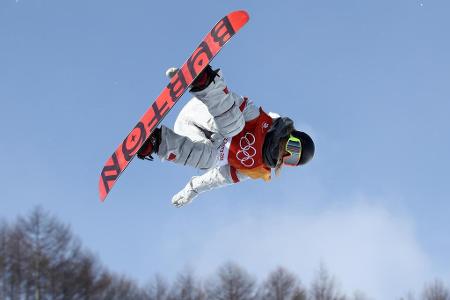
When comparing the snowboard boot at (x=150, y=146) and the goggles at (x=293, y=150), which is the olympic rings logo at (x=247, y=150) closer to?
the goggles at (x=293, y=150)

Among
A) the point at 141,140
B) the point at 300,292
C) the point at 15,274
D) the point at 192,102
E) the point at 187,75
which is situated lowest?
the point at 141,140

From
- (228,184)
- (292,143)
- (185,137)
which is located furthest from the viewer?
(228,184)

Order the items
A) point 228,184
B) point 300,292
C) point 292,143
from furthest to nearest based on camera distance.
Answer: point 300,292, point 228,184, point 292,143

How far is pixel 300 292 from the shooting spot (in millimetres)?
30828

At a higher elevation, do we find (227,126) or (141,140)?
(227,126)

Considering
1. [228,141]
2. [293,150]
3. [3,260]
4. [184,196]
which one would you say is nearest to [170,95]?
[228,141]

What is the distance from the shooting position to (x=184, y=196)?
7.80 meters

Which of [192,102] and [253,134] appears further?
[192,102]

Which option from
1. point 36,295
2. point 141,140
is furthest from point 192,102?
point 36,295

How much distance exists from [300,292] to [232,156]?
2506 cm

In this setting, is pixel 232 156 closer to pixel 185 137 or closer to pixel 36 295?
pixel 185 137

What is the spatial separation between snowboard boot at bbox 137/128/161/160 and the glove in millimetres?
1515

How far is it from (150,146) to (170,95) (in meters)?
0.64

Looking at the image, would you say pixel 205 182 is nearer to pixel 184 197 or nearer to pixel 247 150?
pixel 184 197
